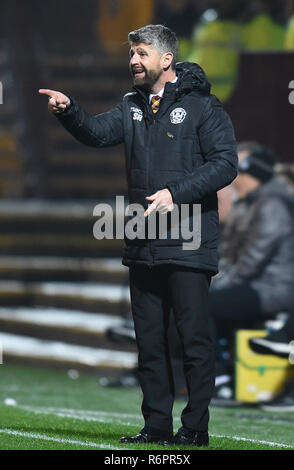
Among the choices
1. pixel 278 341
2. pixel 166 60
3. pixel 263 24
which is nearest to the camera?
pixel 166 60

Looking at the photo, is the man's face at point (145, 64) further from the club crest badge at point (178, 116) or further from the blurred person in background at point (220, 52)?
the blurred person in background at point (220, 52)

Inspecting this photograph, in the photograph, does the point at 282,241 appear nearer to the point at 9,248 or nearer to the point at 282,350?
the point at 282,350

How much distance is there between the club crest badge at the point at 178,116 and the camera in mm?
5090

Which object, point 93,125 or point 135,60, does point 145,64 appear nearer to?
point 135,60

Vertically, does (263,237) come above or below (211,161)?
below

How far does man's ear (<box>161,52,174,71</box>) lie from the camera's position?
16.8 ft

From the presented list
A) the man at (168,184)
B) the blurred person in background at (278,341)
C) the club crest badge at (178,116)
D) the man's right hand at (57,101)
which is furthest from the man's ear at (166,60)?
the blurred person in background at (278,341)

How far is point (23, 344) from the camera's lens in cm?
1062

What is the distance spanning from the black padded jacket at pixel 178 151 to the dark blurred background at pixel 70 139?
186 inches

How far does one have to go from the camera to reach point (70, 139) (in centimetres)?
1300

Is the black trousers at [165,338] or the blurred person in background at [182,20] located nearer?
the black trousers at [165,338]

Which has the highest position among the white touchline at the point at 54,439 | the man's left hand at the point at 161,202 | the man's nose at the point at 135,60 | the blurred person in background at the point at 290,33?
the blurred person in background at the point at 290,33

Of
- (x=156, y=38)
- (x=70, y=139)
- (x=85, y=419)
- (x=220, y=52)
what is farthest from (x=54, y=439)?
(x=70, y=139)

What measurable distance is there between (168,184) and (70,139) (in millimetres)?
8045
